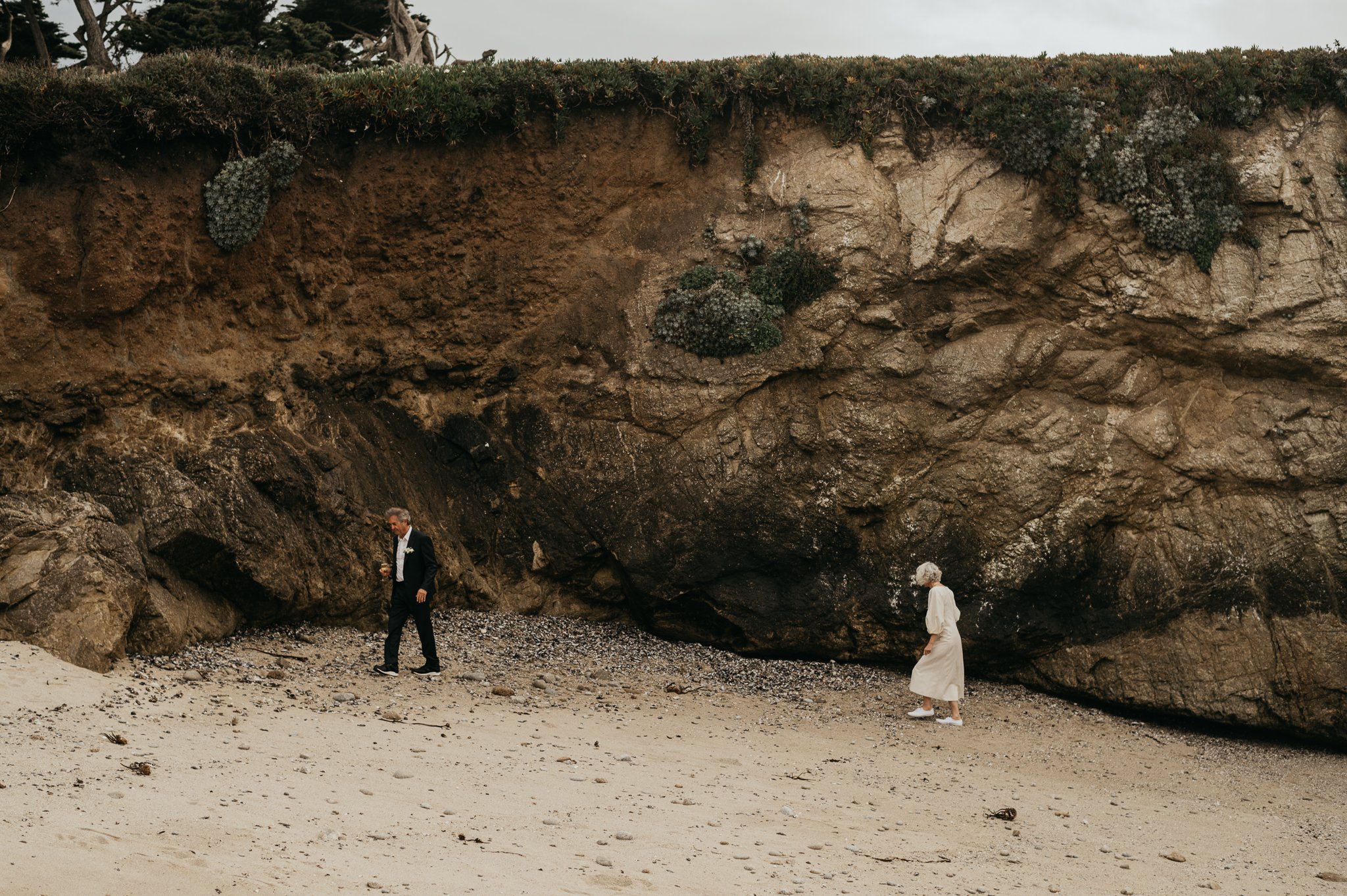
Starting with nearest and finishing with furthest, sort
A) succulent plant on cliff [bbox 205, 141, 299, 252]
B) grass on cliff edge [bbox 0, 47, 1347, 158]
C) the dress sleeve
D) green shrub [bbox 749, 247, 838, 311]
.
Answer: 1. the dress sleeve
2. succulent plant on cliff [bbox 205, 141, 299, 252]
3. grass on cliff edge [bbox 0, 47, 1347, 158]
4. green shrub [bbox 749, 247, 838, 311]

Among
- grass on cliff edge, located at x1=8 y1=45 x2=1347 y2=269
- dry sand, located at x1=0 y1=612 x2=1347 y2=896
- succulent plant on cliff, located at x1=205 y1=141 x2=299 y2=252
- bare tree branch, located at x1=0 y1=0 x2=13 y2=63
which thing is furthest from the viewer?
bare tree branch, located at x1=0 y1=0 x2=13 y2=63

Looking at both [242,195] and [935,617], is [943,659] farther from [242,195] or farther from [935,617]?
[242,195]

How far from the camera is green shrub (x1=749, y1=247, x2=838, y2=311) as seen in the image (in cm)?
1308

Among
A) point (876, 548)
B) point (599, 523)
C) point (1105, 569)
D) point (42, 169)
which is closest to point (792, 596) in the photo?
point (876, 548)

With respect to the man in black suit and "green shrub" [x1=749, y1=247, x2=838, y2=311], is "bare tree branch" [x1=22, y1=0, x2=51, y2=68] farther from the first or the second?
the man in black suit

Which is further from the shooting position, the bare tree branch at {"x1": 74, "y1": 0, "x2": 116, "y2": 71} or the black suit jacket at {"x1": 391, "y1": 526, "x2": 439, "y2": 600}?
the bare tree branch at {"x1": 74, "y1": 0, "x2": 116, "y2": 71}

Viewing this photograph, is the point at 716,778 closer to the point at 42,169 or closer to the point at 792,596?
the point at 792,596

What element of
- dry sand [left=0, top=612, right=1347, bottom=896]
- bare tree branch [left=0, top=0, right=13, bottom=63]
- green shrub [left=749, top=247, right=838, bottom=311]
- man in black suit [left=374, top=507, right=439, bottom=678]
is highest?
bare tree branch [left=0, top=0, right=13, bottom=63]

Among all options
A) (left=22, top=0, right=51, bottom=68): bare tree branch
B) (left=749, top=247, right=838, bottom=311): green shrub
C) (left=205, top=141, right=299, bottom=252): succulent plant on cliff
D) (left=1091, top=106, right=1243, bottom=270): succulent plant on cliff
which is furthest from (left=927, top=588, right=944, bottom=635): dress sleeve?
(left=22, top=0, right=51, bottom=68): bare tree branch

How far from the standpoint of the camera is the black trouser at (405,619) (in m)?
10.7

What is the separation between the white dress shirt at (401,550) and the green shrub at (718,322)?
3857mm

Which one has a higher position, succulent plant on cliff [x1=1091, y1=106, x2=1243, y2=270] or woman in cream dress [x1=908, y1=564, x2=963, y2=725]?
succulent plant on cliff [x1=1091, y1=106, x2=1243, y2=270]

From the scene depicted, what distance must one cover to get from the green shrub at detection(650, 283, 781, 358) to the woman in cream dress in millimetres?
3310

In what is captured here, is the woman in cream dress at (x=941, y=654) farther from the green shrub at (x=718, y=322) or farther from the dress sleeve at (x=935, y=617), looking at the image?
the green shrub at (x=718, y=322)
